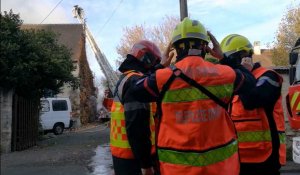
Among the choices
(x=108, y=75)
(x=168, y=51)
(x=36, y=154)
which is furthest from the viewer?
(x=108, y=75)

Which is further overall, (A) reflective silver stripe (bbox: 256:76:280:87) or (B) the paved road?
(B) the paved road

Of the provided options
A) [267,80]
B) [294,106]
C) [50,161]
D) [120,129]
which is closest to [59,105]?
[50,161]

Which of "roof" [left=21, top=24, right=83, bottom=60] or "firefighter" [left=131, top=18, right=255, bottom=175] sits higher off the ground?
"roof" [left=21, top=24, right=83, bottom=60]

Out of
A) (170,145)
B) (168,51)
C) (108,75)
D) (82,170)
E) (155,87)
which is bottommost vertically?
(82,170)

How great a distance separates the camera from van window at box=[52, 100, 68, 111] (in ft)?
80.5

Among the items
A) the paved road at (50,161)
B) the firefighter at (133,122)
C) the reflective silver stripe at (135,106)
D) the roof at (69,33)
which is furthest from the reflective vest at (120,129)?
the roof at (69,33)

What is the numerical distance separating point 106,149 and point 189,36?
1269 centimetres

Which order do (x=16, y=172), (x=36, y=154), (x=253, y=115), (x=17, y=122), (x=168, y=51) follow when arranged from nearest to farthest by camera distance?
(x=168, y=51) < (x=253, y=115) < (x=16, y=172) < (x=36, y=154) < (x=17, y=122)

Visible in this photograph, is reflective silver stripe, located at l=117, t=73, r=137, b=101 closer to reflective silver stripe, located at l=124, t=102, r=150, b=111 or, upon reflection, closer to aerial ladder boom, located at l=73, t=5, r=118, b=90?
reflective silver stripe, located at l=124, t=102, r=150, b=111

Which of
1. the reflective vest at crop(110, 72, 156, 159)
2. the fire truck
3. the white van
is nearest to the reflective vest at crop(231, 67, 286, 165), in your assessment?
the reflective vest at crop(110, 72, 156, 159)

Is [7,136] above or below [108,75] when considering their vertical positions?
below

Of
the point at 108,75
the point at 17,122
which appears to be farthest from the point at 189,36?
the point at 108,75

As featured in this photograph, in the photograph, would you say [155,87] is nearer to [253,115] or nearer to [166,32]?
[253,115]

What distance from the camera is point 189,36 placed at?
2.94 meters
